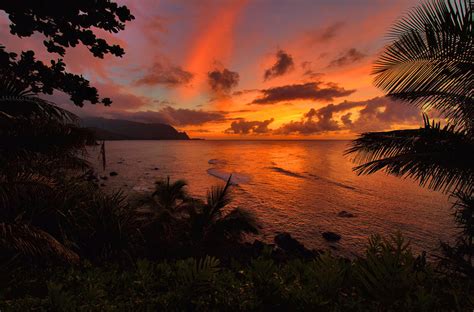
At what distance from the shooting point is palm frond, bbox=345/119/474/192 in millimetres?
3336

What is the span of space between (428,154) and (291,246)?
35.7 ft

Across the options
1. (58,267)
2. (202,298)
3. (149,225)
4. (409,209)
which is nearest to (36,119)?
(58,267)

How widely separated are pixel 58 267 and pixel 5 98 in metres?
3.37

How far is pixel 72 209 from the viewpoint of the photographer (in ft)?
21.5

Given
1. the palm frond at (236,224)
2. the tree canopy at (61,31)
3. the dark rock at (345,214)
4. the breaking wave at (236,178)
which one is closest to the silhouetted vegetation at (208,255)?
the tree canopy at (61,31)

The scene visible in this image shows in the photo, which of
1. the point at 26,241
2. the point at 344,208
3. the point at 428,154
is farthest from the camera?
the point at 344,208

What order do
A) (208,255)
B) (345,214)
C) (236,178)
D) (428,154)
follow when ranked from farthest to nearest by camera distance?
(236,178) < (345,214) < (208,255) < (428,154)

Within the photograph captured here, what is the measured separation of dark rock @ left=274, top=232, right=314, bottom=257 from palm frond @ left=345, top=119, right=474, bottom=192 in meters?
9.46

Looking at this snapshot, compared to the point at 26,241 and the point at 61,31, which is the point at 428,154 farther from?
the point at 26,241

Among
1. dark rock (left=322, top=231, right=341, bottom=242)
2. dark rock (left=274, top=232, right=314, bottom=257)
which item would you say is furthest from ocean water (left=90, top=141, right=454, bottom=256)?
dark rock (left=274, top=232, right=314, bottom=257)

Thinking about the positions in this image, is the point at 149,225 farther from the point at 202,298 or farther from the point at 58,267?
the point at 202,298

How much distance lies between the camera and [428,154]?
3.35m

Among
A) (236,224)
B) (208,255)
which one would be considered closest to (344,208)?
(236,224)

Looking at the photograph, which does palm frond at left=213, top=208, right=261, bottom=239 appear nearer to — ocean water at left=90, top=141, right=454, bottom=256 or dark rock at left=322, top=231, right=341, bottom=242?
ocean water at left=90, top=141, right=454, bottom=256
